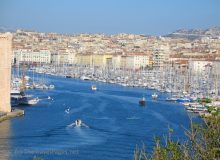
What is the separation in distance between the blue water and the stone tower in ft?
1.47

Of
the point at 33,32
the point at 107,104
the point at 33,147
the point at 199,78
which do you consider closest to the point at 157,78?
the point at 199,78

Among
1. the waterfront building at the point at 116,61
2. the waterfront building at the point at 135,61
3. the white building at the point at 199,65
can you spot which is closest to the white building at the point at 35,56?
the waterfront building at the point at 116,61

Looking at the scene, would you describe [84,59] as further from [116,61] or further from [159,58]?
[159,58]

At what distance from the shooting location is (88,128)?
10867mm

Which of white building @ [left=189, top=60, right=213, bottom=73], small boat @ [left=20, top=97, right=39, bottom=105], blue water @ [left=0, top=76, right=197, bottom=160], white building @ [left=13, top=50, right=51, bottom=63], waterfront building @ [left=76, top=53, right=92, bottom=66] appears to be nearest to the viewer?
blue water @ [left=0, top=76, right=197, bottom=160]

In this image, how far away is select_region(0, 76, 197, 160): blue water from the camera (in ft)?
26.8

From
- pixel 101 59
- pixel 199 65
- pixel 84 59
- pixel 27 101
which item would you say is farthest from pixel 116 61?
pixel 27 101

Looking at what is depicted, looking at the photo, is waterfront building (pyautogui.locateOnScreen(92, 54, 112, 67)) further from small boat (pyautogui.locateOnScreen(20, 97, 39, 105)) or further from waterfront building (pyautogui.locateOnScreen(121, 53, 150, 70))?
small boat (pyautogui.locateOnScreen(20, 97, 39, 105))

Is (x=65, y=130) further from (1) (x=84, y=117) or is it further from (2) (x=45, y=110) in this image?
(2) (x=45, y=110)

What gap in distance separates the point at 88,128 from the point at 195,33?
52.5 m

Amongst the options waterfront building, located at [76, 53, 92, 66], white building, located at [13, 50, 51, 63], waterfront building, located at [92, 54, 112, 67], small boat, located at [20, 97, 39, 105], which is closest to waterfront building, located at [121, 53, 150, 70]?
waterfront building, located at [92, 54, 112, 67]

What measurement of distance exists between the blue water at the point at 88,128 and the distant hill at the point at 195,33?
42.8 m

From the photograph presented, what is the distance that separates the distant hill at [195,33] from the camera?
5948 centimetres

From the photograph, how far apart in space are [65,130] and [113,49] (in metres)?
35.1
